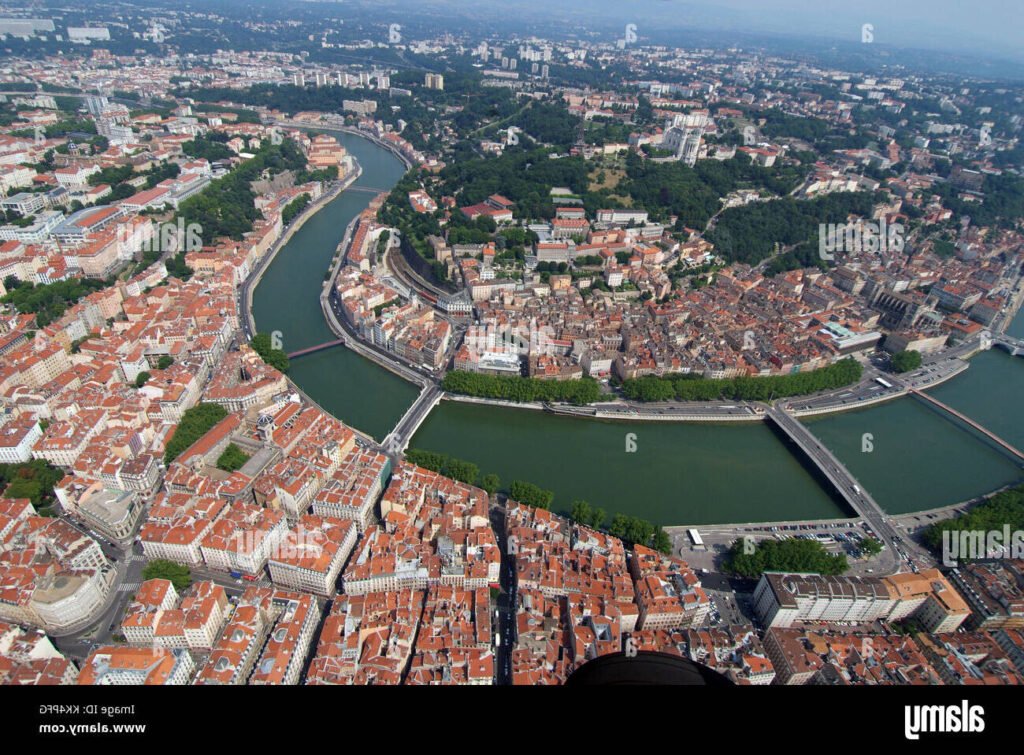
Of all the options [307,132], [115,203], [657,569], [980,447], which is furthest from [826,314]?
[307,132]

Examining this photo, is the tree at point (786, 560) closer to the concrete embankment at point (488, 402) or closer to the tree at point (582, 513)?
the tree at point (582, 513)

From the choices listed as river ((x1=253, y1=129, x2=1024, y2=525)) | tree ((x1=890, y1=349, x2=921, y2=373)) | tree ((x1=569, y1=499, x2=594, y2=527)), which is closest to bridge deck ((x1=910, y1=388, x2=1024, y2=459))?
river ((x1=253, y1=129, x2=1024, y2=525))

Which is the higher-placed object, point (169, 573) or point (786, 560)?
point (786, 560)

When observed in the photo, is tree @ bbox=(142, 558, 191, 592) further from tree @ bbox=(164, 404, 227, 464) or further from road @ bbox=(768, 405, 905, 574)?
road @ bbox=(768, 405, 905, 574)

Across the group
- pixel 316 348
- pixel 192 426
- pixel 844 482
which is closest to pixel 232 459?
pixel 192 426

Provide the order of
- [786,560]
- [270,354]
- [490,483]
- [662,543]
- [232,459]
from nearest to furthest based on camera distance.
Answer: [786,560]
[662,543]
[490,483]
[232,459]
[270,354]

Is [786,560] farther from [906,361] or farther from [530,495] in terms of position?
[906,361]
